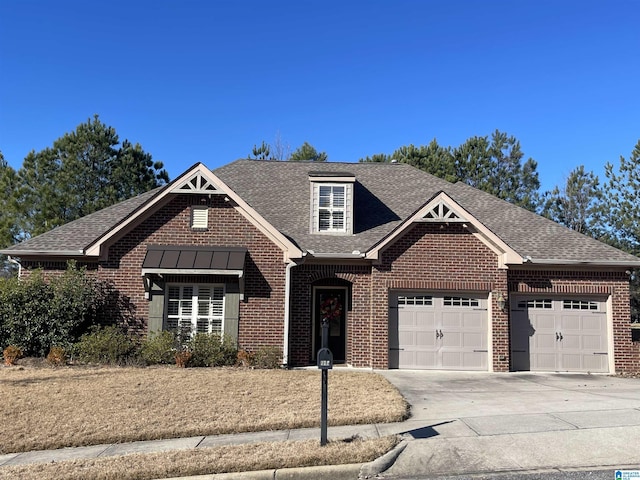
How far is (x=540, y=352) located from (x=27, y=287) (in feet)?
45.9

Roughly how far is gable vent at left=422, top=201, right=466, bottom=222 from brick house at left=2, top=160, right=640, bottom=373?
3 centimetres

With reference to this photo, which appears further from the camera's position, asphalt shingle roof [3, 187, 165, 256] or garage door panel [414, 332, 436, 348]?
garage door panel [414, 332, 436, 348]

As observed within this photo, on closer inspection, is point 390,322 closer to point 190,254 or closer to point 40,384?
point 190,254

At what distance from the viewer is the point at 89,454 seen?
6.29m

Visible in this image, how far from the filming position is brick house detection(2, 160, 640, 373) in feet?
42.2

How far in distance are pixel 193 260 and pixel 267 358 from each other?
3.22 meters

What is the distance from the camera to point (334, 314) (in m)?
14.2

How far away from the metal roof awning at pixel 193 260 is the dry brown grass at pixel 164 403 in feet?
8.20

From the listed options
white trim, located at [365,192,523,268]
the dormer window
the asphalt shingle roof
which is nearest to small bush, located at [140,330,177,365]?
the asphalt shingle roof

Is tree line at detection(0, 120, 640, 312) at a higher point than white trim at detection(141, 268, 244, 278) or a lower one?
higher

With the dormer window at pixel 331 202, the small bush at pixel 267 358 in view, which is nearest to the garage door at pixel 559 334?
the dormer window at pixel 331 202

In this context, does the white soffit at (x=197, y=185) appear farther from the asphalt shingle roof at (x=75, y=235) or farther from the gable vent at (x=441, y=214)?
the gable vent at (x=441, y=214)

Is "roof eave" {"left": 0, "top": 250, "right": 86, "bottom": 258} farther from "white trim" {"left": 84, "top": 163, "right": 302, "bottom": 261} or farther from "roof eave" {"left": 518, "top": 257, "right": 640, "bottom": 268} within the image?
"roof eave" {"left": 518, "top": 257, "right": 640, "bottom": 268}

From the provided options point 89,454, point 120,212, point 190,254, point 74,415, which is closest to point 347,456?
point 89,454
